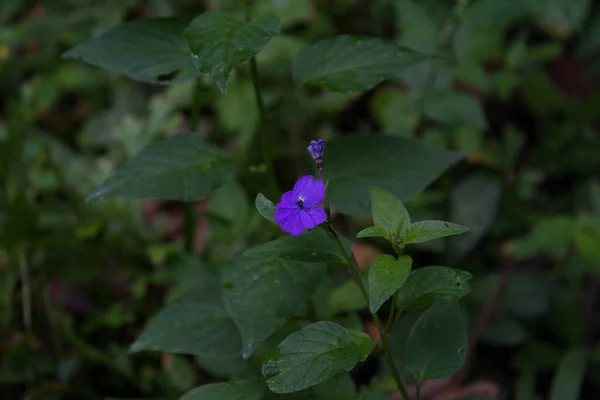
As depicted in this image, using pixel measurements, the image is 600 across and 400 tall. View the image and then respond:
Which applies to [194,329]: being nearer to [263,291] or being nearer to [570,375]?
[263,291]

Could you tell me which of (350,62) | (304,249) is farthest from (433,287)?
(350,62)

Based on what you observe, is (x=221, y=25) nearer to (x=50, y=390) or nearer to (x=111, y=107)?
(x=50, y=390)

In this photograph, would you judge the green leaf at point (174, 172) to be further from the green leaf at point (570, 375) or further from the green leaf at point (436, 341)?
the green leaf at point (570, 375)

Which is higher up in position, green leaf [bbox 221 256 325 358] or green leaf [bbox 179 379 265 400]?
green leaf [bbox 221 256 325 358]

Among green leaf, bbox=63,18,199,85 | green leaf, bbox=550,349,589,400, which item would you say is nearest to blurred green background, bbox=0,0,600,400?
green leaf, bbox=550,349,589,400

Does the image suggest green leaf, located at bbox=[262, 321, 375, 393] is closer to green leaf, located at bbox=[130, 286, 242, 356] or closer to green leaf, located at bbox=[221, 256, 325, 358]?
green leaf, located at bbox=[221, 256, 325, 358]
